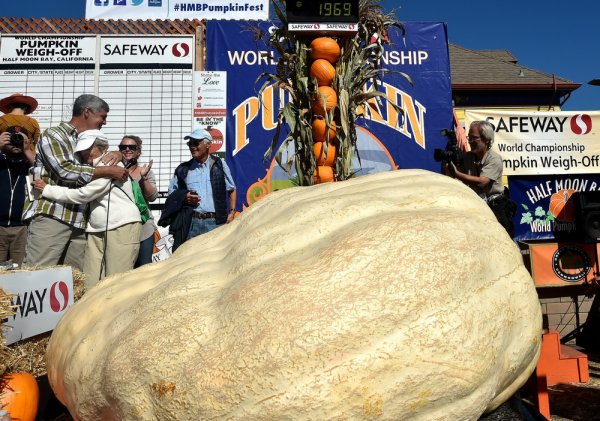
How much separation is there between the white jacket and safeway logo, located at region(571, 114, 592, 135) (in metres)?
5.21

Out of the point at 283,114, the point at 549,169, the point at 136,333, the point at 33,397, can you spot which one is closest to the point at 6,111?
the point at 283,114

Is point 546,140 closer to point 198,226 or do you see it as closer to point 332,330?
point 198,226

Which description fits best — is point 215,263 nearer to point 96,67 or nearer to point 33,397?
point 33,397

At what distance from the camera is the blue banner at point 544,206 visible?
5.55 meters

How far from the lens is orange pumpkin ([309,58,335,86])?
3.89 meters

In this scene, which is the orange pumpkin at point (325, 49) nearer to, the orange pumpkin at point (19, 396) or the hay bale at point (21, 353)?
the hay bale at point (21, 353)

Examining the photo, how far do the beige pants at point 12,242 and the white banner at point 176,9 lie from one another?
4.16m

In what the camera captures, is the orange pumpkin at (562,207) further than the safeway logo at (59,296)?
Yes

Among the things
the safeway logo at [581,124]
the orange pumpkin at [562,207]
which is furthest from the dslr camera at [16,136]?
the safeway logo at [581,124]

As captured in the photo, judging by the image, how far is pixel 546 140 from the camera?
231 inches

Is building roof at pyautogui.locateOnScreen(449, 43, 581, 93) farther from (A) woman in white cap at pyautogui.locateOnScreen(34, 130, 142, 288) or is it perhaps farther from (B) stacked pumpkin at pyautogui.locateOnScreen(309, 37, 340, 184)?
(A) woman in white cap at pyautogui.locateOnScreen(34, 130, 142, 288)

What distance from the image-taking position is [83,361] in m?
1.27

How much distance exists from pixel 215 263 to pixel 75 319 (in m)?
0.46

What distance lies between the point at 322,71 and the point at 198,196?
1.39m
